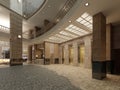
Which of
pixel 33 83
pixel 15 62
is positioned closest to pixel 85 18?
pixel 33 83

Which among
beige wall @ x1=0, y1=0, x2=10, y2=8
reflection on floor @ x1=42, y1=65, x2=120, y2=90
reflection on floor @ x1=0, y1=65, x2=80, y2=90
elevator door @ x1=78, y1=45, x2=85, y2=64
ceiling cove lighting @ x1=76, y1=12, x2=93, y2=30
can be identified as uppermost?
beige wall @ x1=0, y1=0, x2=10, y2=8

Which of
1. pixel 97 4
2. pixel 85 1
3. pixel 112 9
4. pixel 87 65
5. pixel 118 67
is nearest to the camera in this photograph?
pixel 85 1

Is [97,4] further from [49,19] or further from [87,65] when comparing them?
[49,19]

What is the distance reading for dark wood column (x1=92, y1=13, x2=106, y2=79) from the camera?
25.2ft

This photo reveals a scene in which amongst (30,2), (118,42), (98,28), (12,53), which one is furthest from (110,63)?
(30,2)

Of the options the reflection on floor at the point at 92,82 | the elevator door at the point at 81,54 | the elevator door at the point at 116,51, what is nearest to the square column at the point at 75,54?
the elevator door at the point at 81,54

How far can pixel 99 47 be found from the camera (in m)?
7.69

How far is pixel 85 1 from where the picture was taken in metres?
6.03

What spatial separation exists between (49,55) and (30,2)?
359 inches

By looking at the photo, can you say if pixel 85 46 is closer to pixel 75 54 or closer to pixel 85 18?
pixel 75 54

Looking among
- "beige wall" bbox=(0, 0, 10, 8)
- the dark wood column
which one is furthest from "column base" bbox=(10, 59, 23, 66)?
the dark wood column

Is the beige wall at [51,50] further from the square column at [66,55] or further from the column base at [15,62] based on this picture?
the column base at [15,62]

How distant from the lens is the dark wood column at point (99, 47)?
768cm

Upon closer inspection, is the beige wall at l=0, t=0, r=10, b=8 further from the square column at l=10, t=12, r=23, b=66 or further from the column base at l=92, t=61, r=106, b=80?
the column base at l=92, t=61, r=106, b=80
